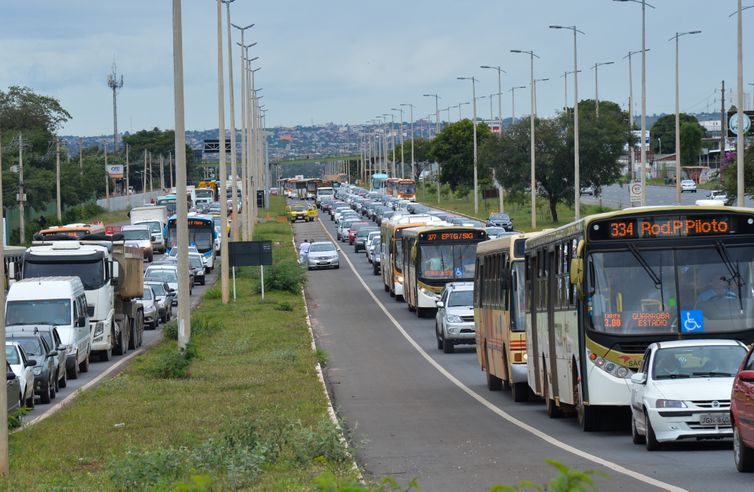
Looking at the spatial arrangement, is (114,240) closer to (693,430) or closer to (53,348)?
(53,348)

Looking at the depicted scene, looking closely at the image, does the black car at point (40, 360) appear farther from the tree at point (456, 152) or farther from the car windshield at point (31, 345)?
the tree at point (456, 152)

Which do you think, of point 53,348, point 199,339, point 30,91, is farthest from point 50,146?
point 53,348

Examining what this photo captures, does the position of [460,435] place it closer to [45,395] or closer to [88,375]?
[45,395]

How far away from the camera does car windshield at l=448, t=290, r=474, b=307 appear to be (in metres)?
38.2

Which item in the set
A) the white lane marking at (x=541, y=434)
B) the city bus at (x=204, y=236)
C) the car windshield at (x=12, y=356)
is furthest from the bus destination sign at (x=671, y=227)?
the city bus at (x=204, y=236)

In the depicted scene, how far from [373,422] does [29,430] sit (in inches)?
210

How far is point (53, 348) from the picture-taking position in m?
31.0

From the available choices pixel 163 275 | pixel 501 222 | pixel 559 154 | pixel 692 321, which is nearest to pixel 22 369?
pixel 692 321

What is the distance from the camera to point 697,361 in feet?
58.3

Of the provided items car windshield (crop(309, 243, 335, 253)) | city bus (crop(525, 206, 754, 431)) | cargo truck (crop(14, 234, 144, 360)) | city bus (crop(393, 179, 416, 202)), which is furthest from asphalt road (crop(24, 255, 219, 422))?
city bus (crop(393, 179, 416, 202))

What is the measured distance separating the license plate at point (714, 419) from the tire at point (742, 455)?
212 cm

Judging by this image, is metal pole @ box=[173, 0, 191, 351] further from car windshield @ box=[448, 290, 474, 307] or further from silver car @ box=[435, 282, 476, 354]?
car windshield @ box=[448, 290, 474, 307]

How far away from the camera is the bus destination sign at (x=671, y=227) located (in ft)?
63.0

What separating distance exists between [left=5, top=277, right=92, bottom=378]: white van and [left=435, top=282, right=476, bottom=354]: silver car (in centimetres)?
934
